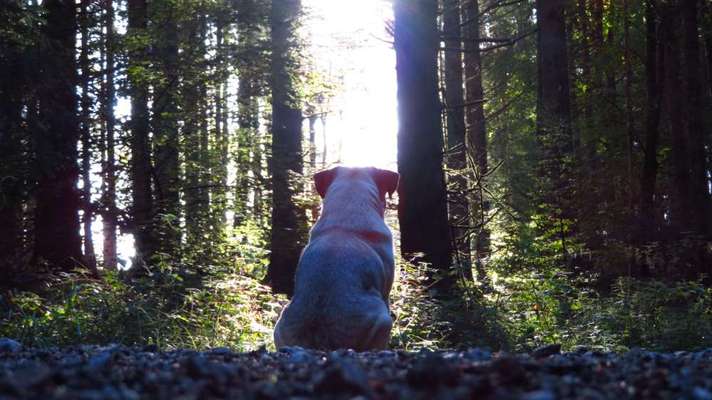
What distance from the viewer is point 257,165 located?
68.3 feet

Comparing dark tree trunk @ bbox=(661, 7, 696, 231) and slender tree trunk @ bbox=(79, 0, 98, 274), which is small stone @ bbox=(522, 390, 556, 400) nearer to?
slender tree trunk @ bbox=(79, 0, 98, 274)

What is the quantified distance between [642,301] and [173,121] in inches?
392

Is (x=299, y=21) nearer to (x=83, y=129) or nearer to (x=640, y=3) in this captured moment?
(x=83, y=129)

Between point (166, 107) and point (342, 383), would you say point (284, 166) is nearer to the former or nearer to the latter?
point (166, 107)

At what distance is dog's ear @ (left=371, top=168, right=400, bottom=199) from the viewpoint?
8438 millimetres

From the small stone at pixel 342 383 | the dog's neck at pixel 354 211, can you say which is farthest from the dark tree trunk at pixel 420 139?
the small stone at pixel 342 383

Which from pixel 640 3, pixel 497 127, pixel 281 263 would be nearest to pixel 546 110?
pixel 640 3

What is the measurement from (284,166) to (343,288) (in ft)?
34.7

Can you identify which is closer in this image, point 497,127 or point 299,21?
point 299,21

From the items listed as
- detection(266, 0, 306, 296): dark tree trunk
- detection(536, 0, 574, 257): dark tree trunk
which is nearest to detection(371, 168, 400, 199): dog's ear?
detection(266, 0, 306, 296): dark tree trunk

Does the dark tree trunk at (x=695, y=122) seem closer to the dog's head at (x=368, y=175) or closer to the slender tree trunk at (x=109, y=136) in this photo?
the dog's head at (x=368, y=175)

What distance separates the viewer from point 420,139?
12359 mm

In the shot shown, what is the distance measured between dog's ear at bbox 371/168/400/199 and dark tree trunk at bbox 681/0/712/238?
13.5 meters

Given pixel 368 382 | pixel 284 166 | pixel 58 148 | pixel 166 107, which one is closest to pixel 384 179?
pixel 368 382
